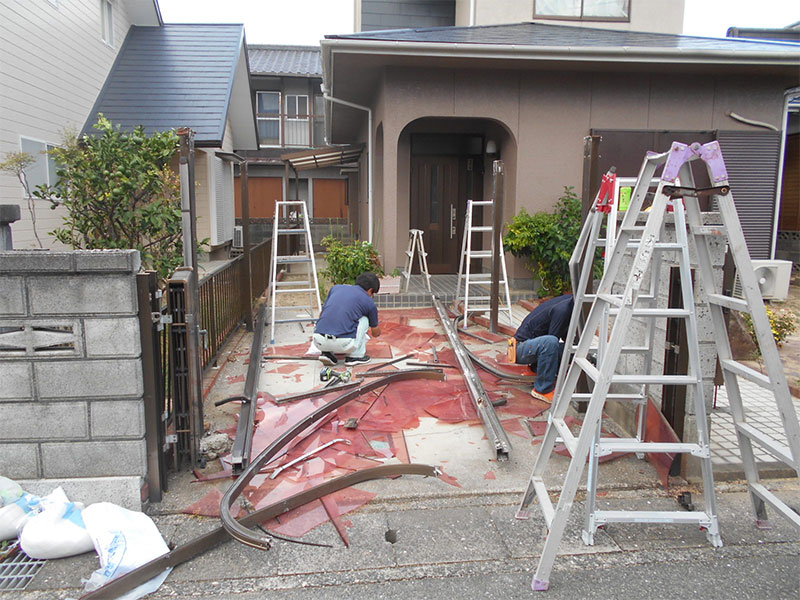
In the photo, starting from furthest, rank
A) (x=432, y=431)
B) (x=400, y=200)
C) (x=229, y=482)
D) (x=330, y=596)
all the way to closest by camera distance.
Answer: (x=400, y=200), (x=432, y=431), (x=229, y=482), (x=330, y=596)

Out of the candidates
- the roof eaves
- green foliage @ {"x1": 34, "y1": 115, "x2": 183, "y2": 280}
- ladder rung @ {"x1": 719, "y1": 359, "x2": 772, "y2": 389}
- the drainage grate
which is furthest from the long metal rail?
the roof eaves

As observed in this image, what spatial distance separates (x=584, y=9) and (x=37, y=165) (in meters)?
9.98

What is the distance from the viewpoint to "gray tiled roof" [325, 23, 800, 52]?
318 inches

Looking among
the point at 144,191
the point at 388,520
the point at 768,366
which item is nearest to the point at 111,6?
the point at 144,191

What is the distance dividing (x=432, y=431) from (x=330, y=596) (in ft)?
6.15

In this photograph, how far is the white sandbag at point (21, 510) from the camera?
2.90 metres

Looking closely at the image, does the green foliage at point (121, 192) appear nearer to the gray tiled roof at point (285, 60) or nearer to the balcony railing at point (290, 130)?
the gray tiled roof at point (285, 60)

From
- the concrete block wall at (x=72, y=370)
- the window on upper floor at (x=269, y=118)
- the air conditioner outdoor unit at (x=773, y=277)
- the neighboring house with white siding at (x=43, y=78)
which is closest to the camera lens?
the concrete block wall at (x=72, y=370)

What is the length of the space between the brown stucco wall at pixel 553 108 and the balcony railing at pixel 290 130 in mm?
14617

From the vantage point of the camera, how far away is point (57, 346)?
10.4 ft

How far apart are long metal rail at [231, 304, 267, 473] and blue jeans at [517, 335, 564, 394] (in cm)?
230

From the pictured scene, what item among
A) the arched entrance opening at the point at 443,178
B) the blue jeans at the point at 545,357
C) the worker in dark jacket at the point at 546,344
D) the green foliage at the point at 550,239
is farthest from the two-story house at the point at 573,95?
the blue jeans at the point at 545,357

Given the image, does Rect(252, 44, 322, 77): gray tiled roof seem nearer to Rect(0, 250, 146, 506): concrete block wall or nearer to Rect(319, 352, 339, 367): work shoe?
Rect(319, 352, 339, 367): work shoe

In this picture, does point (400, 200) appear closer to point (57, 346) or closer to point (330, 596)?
point (57, 346)
